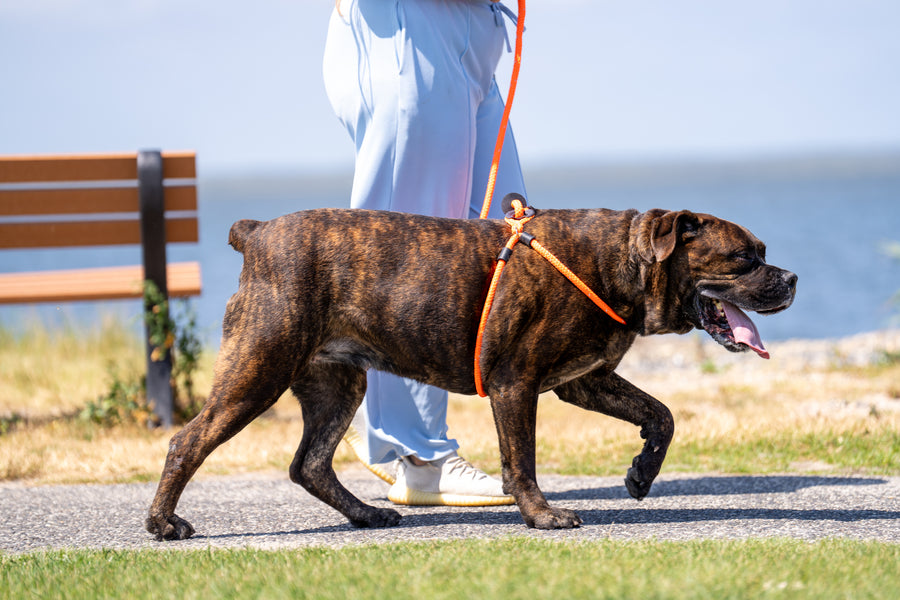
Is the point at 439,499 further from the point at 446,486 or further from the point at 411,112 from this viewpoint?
the point at 411,112

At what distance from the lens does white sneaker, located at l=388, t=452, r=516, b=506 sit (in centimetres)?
507

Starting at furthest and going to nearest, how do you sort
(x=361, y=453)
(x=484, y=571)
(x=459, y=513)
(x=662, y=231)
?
(x=361, y=453)
(x=459, y=513)
(x=662, y=231)
(x=484, y=571)

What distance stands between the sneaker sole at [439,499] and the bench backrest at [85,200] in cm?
292

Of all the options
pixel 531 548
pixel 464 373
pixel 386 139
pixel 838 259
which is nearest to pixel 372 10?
pixel 386 139

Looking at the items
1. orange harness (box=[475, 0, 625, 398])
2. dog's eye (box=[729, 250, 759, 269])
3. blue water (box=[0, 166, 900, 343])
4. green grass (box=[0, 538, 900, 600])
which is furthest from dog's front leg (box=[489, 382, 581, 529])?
blue water (box=[0, 166, 900, 343])

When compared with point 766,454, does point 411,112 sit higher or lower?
higher

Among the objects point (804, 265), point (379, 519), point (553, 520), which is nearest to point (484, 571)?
point (553, 520)

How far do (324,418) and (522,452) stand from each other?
3.10 ft

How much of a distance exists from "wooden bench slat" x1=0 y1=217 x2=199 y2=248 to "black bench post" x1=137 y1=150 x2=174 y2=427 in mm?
149

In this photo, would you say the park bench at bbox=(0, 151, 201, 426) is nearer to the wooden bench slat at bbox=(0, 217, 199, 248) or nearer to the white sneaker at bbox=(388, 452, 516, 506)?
the wooden bench slat at bbox=(0, 217, 199, 248)

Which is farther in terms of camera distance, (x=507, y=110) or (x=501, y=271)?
(x=507, y=110)

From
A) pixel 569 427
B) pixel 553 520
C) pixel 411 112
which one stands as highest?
pixel 411 112

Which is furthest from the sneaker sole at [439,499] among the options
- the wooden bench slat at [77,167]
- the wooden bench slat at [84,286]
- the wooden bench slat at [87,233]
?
the wooden bench slat at [77,167]

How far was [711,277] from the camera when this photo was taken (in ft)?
14.2
